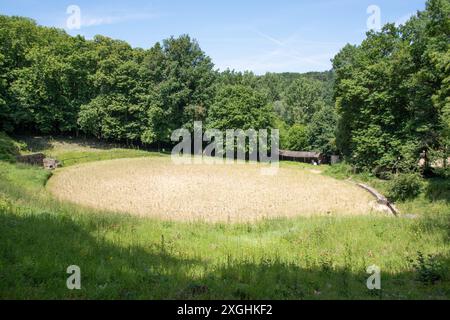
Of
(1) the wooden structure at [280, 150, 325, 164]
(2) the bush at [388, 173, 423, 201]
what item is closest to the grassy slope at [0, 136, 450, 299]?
(2) the bush at [388, 173, 423, 201]

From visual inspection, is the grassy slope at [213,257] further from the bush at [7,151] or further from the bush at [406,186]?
the bush at [7,151]

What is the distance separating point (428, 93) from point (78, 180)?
101ft

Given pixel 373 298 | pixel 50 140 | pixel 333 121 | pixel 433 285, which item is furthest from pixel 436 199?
pixel 50 140

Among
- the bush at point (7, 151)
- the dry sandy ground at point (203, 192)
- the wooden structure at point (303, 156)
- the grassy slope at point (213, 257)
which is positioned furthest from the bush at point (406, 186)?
the wooden structure at point (303, 156)

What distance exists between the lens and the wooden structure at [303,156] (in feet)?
222

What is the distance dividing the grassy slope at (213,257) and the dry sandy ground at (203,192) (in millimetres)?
5814

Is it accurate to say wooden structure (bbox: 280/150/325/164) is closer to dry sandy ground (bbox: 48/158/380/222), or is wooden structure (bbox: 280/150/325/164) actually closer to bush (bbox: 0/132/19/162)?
dry sandy ground (bbox: 48/158/380/222)

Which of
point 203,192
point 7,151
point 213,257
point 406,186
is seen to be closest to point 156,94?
point 7,151

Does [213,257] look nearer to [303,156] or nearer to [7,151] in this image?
[7,151]

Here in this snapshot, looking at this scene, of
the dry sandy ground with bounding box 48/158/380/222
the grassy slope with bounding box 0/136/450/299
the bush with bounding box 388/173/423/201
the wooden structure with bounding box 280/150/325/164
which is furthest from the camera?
the wooden structure with bounding box 280/150/325/164

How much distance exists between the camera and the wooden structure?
67.8m

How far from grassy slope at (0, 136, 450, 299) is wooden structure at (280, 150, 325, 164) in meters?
53.0

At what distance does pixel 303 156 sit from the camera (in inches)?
2704

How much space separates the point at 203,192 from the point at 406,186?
1600cm
